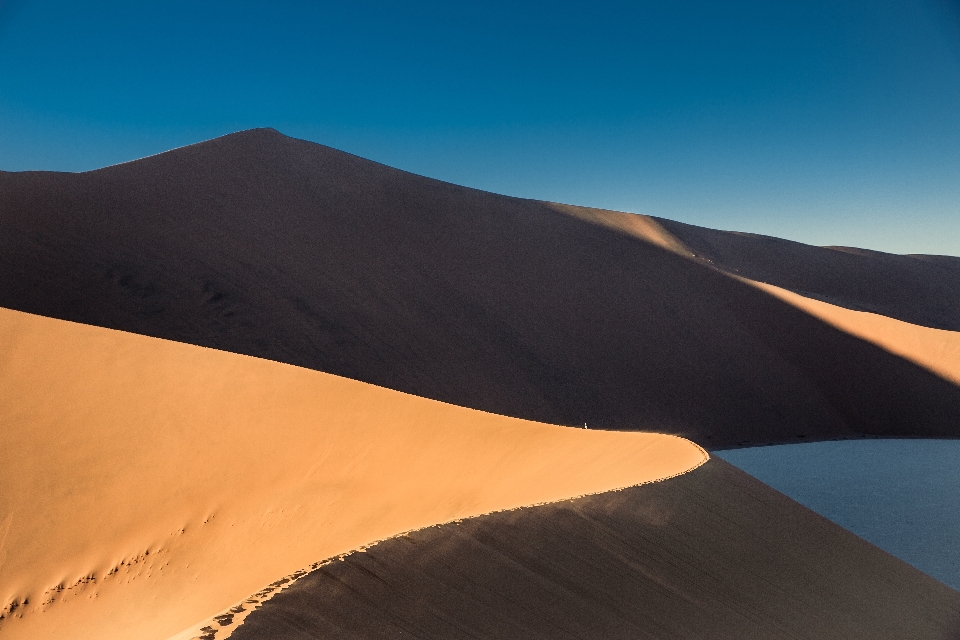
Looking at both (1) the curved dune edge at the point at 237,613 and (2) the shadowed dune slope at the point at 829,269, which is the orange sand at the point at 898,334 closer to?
(2) the shadowed dune slope at the point at 829,269

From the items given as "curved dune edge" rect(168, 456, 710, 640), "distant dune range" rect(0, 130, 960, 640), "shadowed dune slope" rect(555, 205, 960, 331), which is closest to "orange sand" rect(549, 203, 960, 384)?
"distant dune range" rect(0, 130, 960, 640)

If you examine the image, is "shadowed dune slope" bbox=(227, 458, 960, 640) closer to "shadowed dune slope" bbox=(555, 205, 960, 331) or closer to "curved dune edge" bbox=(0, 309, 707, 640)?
"curved dune edge" bbox=(0, 309, 707, 640)

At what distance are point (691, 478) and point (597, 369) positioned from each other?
11.0 metres

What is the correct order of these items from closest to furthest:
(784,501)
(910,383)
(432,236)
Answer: (784,501), (910,383), (432,236)

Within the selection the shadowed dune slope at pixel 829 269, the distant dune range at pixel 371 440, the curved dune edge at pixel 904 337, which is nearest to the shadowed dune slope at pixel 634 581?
the distant dune range at pixel 371 440

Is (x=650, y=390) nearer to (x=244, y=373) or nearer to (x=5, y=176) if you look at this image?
(x=244, y=373)

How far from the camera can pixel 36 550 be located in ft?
16.6

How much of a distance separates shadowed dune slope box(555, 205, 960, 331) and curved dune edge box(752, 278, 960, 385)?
1138 cm

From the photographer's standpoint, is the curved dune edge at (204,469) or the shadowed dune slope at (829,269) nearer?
the curved dune edge at (204,469)

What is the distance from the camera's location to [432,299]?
1582 cm

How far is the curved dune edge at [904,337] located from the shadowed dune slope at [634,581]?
14710mm

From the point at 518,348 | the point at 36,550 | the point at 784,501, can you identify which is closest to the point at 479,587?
the point at 784,501

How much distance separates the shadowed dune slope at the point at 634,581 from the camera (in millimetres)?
2793

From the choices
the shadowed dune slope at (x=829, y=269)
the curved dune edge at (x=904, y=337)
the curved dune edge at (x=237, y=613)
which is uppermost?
the shadowed dune slope at (x=829, y=269)
